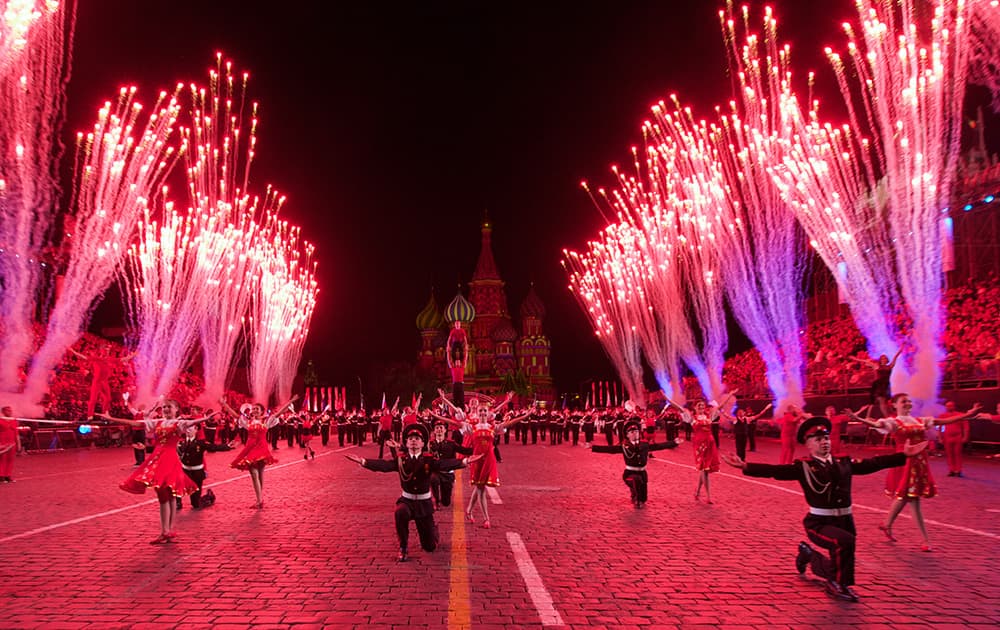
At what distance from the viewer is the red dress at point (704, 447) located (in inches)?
572

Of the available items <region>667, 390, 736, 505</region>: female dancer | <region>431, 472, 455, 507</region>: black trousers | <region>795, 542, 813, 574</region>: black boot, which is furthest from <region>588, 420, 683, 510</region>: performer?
<region>795, 542, 813, 574</region>: black boot

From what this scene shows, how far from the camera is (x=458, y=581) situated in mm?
7891

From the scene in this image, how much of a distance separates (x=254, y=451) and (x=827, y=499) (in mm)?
9936

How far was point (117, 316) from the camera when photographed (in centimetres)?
5369

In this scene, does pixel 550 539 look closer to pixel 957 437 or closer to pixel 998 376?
pixel 957 437

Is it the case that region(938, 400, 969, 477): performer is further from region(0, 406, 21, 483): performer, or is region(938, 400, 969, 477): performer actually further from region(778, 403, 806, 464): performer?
region(0, 406, 21, 483): performer

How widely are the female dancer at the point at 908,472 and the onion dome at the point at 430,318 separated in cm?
13043

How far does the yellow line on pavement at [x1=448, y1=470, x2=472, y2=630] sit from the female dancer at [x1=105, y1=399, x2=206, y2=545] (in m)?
3.60

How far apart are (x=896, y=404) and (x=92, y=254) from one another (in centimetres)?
2521

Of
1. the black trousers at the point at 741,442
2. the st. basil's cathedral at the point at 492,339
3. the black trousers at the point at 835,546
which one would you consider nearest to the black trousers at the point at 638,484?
the black trousers at the point at 835,546

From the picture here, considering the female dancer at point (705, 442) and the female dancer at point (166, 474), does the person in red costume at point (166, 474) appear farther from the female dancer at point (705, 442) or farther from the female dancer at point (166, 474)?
the female dancer at point (705, 442)

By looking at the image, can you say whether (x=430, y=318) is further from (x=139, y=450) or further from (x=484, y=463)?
(x=484, y=463)

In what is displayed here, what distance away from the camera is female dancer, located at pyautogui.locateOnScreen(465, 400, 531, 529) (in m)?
12.1

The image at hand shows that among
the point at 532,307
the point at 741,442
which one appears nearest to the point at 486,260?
the point at 532,307
